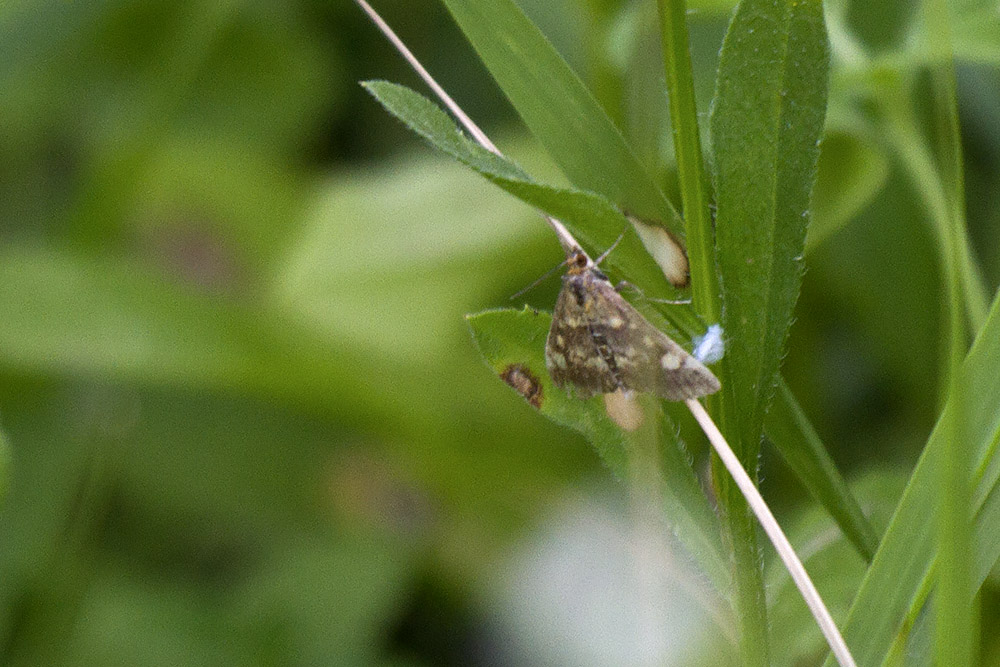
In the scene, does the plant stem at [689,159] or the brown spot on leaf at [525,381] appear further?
the brown spot on leaf at [525,381]

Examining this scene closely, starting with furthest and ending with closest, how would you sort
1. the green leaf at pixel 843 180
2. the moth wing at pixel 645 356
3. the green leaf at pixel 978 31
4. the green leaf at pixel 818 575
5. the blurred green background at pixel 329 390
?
the blurred green background at pixel 329 390 < the green leaf at pixel 843 180 < the green leaf at pixel 978 31 < the green leaf at pixel 818 575 < the moth wing at pixel 645 356

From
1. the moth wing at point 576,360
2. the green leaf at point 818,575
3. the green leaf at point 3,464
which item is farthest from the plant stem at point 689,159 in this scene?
the green leaf at point 3,464

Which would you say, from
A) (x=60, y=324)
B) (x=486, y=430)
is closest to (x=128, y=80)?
(x=60, y=324)

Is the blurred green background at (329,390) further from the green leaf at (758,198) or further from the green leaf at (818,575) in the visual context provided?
the green leaf at (758,198)

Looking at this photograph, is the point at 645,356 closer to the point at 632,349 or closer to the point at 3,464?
the point at 632,349

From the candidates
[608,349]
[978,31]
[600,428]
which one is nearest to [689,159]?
[600,428]
